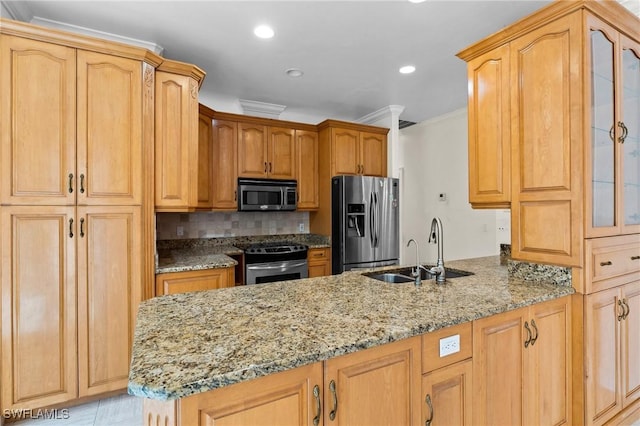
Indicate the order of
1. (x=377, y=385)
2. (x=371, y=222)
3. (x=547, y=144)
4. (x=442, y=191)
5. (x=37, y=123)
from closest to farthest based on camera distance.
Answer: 1. (x=377, y=385)
2. (x=547, y=144)
3. (x=37, y=123)
4. (x=371, y=222)
5. (x=442, y=191)

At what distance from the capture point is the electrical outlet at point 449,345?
1191mm

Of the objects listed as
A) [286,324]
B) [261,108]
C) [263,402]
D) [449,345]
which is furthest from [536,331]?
[261,108]

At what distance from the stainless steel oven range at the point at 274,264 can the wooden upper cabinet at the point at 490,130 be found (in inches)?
80.5

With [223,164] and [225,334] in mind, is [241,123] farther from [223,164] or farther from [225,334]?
[225,334]

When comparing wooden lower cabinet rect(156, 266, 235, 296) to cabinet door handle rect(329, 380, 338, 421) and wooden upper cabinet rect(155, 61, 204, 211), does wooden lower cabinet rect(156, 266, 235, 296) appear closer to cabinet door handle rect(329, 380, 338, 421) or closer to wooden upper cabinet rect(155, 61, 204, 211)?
wooden upper cabinet rect(155, 61, 204, 211)

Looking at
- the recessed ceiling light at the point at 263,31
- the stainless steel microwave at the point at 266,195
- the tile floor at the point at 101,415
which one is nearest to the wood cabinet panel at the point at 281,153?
the stainless steel microwave at the point at 266,195

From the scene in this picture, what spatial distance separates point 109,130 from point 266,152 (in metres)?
1.86

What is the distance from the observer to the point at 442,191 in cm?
465

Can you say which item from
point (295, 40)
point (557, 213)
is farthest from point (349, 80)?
point (557, 213)

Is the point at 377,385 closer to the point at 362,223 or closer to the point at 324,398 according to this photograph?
the point at 324,398

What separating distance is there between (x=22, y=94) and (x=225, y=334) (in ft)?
6.72

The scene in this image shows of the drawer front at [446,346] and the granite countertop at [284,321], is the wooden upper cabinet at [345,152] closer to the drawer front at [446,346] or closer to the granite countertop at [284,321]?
the granite countertop at [284,321]

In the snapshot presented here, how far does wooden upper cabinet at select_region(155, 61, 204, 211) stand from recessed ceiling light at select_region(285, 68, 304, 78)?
868 millimetres

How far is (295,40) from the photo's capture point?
249 cm
